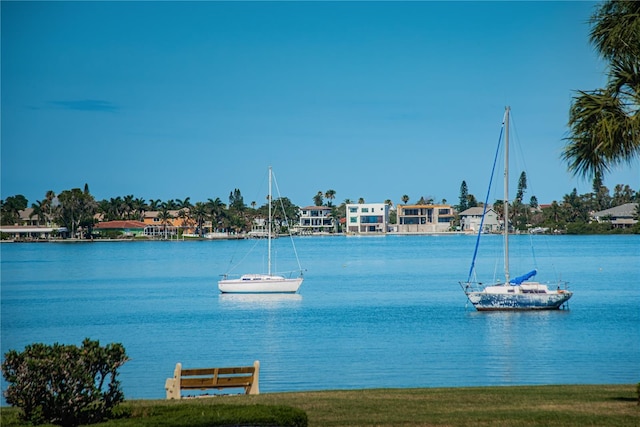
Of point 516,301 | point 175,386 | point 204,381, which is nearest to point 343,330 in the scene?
point 516,301

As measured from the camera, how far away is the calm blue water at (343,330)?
31.8 m

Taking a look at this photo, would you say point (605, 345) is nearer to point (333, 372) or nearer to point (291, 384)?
point (333, 372)

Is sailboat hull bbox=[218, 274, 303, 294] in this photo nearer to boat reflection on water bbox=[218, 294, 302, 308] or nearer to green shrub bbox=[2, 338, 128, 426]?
boat reflection on water bbox=[218, 294, 302, 308]

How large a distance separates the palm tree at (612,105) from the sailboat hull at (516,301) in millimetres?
40221

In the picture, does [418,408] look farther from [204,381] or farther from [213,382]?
[204,381]

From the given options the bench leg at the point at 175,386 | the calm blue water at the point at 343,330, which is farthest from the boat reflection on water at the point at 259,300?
the bench leg at the point at 175,386

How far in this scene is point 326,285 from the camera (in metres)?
86.5

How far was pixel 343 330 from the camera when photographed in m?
47.8

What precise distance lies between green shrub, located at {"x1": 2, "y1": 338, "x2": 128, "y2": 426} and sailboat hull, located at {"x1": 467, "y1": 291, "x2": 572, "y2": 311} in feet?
142

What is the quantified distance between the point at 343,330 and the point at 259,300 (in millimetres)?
22170

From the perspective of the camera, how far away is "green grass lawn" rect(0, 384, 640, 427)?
46.6ft

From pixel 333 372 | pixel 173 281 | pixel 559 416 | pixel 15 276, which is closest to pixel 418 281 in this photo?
pixel 173 281

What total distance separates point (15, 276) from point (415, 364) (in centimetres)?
8409

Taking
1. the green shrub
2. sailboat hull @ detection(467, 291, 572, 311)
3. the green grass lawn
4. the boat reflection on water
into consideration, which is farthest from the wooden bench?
the boat reflection on water
